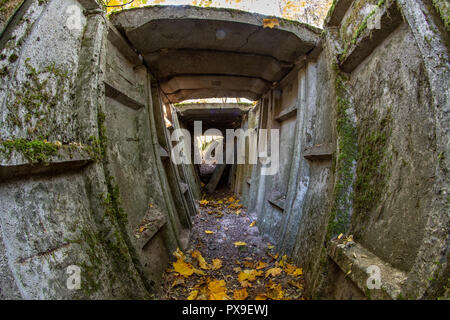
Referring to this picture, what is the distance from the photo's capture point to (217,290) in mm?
1978

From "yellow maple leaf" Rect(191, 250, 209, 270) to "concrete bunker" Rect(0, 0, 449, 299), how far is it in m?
0.31

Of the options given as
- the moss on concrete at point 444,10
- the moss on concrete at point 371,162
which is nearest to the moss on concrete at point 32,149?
the moss on concrete at point 371,162

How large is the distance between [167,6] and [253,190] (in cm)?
333

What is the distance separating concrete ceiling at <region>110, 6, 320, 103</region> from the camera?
2139mm

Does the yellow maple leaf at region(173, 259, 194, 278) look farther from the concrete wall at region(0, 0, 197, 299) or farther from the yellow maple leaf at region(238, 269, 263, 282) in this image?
the yellow maple leaf at region(238, 269, 263, 282)

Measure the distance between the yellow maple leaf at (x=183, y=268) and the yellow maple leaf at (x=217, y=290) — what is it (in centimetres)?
27

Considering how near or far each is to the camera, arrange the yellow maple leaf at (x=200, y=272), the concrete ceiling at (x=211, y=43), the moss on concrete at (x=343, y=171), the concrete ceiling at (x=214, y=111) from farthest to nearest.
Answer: the concrete ceiling at (x=214, y=111), the yellow maple leaf at (x=200, y=272), the concrete ceiling at (x=211, y=43), the moss on concrete at (x=343, y=171)

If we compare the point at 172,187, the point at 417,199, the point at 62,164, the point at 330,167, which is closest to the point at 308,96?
the point at 330,167

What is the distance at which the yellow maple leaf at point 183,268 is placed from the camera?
2.19m

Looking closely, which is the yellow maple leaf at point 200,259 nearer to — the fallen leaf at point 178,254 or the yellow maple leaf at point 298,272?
the fallen leaf at point 178,254

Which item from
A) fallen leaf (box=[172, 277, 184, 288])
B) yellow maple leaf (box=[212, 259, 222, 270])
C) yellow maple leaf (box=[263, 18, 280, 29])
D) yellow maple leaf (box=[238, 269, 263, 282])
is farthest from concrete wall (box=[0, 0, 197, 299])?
yellow maple leaf (box=[263, 18, 280, 29])

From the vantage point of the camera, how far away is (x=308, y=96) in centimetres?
257

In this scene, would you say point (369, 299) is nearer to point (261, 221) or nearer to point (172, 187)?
point (261, 221)

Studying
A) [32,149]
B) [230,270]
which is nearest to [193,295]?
[230,270]
